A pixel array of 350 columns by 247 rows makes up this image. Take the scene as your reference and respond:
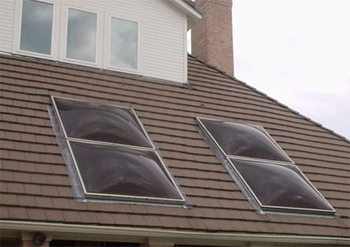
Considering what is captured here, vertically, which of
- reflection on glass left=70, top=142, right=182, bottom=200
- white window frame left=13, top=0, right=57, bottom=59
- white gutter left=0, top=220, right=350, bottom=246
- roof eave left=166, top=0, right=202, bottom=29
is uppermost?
roof eave left=166, top=0, right=202, bottom=29

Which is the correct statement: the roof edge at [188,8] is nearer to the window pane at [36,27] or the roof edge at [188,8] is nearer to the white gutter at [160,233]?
the window pane at [36,27]

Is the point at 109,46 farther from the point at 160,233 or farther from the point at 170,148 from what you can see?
the point at 160,233

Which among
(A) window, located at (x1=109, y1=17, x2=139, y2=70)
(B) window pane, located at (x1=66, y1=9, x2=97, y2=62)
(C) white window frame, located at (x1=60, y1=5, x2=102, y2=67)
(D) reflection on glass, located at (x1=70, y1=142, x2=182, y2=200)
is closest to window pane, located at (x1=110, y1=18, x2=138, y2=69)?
(A) window, located at (x1=109, y1=17, x2=139, y2=70)

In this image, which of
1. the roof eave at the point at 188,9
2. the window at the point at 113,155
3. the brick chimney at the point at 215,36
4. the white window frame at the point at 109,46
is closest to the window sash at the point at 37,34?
the white window frame at the point at 109,46

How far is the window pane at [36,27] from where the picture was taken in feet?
35.5

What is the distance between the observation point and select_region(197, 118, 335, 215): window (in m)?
9.33

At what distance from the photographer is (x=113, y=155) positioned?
8586 mm

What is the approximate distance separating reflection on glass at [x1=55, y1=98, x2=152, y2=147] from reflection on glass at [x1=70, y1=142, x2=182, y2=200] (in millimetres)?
305

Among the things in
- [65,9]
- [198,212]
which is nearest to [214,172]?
[198,212]

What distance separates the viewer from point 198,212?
27.3ft

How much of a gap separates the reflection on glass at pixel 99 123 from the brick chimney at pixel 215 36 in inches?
209

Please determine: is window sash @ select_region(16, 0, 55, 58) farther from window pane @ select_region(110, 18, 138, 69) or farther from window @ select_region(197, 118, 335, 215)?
window @ select_region(197, 118, 335, 215)

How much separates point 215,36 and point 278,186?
620 centimetres

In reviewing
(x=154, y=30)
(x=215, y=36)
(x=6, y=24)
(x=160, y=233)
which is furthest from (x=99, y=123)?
(x=215, y=36)
